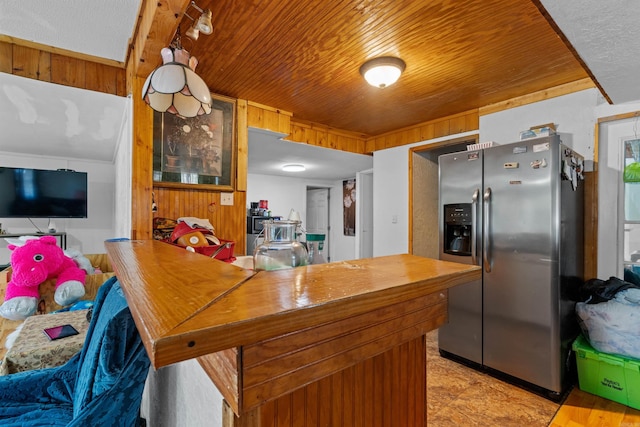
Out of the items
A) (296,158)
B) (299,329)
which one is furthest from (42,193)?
(299,329)

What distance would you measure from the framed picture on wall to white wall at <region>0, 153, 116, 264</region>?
2.58 m

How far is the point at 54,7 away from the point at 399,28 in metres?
1.94

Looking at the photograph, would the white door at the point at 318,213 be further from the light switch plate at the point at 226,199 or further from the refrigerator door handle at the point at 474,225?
the refrigerator door handle at the point at 474,225

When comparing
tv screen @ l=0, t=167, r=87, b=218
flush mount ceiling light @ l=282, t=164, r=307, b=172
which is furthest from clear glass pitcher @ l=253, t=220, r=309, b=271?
tv screen @ l=0, t=167, r=87, b=218

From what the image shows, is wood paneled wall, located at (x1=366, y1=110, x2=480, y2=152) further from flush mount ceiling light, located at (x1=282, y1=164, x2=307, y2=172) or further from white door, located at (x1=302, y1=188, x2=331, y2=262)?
white door, located at (x1=302, y1=188, x2=331, y2=262)

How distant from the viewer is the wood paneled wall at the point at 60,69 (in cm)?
201

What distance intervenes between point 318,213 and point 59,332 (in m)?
5.74

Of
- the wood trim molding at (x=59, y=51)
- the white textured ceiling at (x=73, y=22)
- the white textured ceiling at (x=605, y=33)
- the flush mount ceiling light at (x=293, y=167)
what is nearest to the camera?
the white textured ceiling at (x=605, y=33)

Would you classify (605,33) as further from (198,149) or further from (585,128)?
(198,149)

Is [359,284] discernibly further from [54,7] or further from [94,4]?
[54,7]

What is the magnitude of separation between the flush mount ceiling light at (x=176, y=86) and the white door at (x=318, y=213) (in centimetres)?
508

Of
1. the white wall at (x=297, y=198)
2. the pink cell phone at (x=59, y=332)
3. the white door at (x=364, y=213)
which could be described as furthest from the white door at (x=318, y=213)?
the pink cell phone at (x=59, y=332)

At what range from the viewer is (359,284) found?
61 centimetres

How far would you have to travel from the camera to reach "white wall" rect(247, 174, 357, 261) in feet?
19.0
